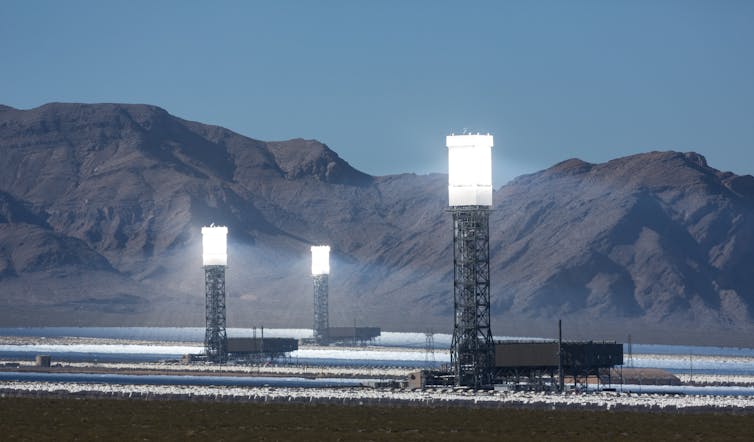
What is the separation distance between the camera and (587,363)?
147 metres

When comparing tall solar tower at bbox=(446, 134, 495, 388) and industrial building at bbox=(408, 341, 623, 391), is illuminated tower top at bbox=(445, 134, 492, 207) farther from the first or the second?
industrial building at bbox=(408, 341, 623, 391)

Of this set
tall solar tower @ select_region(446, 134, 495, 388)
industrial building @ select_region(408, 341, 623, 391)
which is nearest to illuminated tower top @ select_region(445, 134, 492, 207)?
tall solar tower @ select_region(446, 134, 495, 388)

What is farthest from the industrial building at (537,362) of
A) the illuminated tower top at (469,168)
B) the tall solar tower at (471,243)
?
the illuminated tower top at (469,168)

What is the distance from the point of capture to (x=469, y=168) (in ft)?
458

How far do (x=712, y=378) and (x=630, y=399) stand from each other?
230 feet

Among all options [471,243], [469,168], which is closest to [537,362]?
[471,243]

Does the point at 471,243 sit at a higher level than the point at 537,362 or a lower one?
higher

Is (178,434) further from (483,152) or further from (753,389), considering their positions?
(753,389)

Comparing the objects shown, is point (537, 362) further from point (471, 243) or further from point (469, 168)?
point (469, 168)

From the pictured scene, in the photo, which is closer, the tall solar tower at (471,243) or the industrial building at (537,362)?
the tall solar tower at (471,243)

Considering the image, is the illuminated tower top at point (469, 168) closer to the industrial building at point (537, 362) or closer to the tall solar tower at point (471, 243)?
the tall solar tower at point (471, 243)

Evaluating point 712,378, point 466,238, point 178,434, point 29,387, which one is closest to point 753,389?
point 712,378

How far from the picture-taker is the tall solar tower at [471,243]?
139375mm

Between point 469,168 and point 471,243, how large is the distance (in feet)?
22.0
